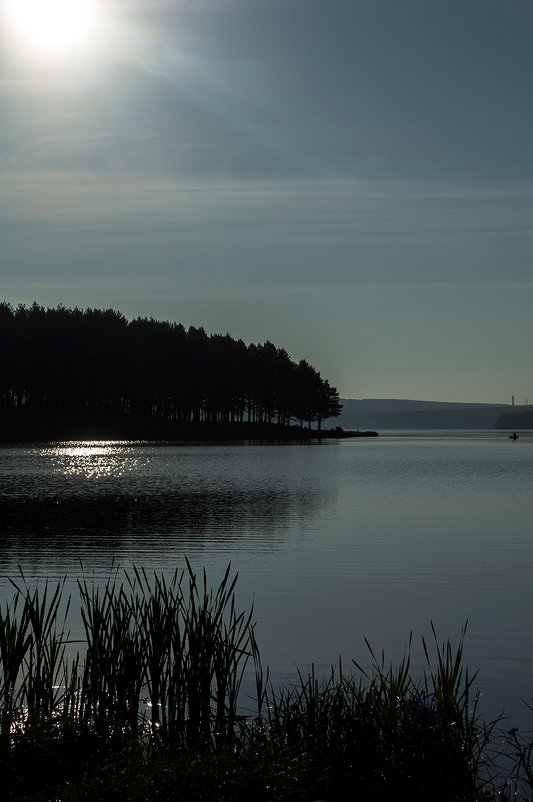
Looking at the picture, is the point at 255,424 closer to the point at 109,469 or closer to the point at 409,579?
the point at 109,469

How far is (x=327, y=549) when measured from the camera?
2678cm

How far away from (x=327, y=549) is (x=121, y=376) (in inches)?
4238

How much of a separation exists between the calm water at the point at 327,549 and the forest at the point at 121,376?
68983mm

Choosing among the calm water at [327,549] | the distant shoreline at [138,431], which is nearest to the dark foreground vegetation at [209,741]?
the calm water at [327,549]

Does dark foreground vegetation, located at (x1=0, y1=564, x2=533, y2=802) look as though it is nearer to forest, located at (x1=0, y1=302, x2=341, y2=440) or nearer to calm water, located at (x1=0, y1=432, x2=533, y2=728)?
calm water, located at (x1=0, y1=432, x2=533, y2=728)

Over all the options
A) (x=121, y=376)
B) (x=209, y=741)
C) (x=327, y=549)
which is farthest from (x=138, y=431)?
(x=209, y=741)

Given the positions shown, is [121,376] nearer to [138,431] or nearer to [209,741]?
[138,431]

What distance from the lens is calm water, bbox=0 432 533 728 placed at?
1556cm

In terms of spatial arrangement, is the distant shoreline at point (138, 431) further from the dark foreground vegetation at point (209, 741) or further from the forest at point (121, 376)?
the dark foreground vegetation at point (209, 741)

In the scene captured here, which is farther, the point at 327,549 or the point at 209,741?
the point at 327,549

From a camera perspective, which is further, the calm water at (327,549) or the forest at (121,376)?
the forest at (121,376)

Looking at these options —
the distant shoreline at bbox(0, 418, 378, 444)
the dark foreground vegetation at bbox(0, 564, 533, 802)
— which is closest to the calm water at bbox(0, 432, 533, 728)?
the dark foreground vegetation at bbox(0, 564, 533, 802)

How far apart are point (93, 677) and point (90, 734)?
1.12m

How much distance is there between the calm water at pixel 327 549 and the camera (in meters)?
15.6
